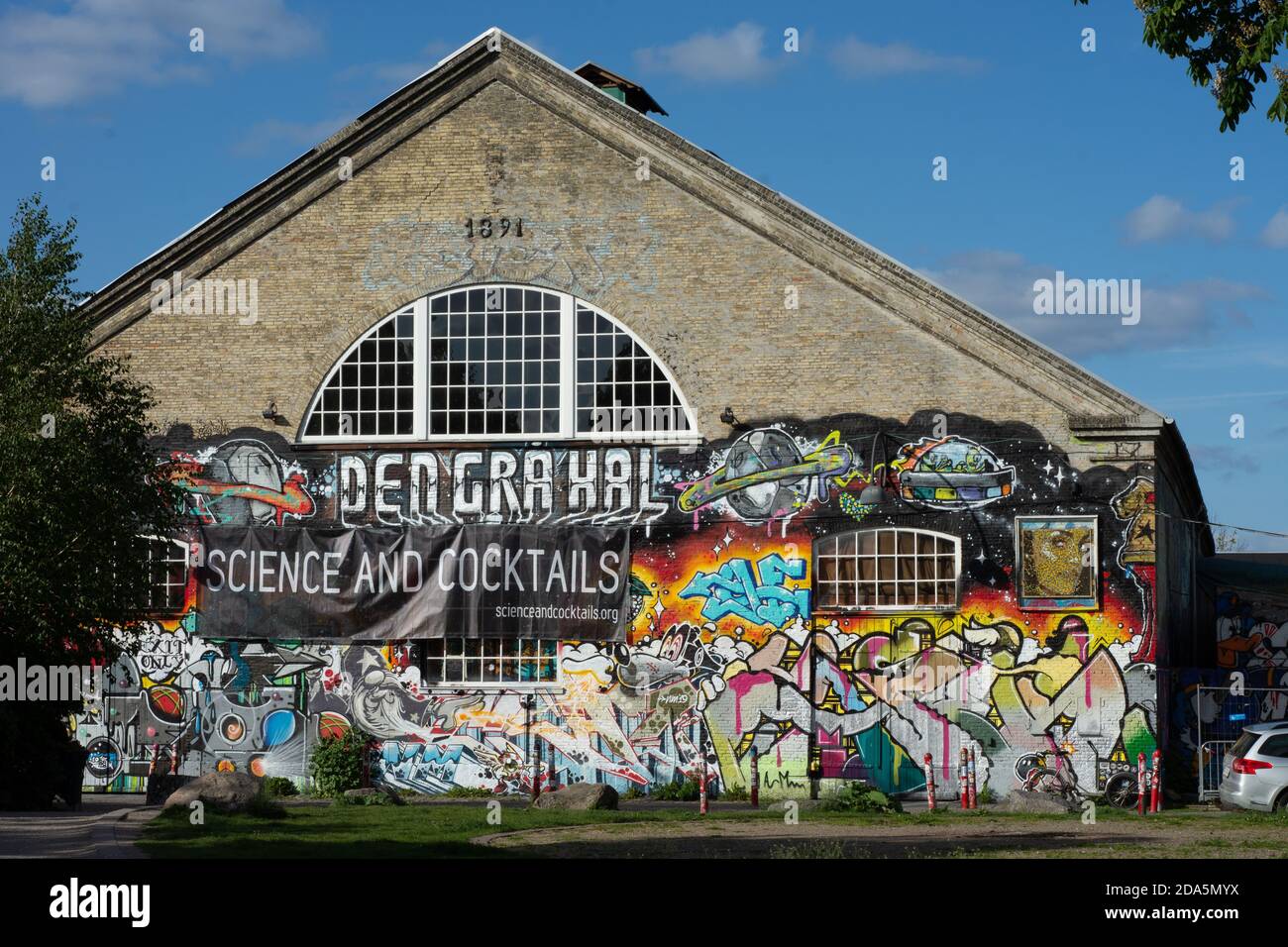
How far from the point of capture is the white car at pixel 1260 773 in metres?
22.4

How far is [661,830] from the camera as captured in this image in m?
19.7

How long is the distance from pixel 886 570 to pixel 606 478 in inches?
188

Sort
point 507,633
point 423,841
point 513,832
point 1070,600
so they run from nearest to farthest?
point 423,841 < point 513,832 < point 1070,600 < point 507,633

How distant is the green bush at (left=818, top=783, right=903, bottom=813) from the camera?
22062 mm

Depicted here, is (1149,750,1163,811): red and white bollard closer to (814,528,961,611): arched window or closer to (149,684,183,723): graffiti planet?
(814,528,961,611): arched window

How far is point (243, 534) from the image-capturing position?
83.8ft

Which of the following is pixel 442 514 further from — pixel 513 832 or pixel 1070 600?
pixel 1070 600

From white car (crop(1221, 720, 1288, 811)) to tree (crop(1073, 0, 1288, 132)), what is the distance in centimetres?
1047

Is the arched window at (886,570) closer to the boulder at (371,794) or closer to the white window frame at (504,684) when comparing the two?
the white window frame at (504,684)

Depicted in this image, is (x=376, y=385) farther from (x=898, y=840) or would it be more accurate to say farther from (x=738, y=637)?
(x=898, y=840)

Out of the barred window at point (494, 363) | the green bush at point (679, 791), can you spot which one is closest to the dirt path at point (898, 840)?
the green bush at point (679, 791)

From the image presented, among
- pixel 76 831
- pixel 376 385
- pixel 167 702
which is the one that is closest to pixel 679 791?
pixel 376 385

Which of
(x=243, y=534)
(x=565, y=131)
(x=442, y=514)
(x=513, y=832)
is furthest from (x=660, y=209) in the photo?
(x=513, y=832)

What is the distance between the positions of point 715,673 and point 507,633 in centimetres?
351
